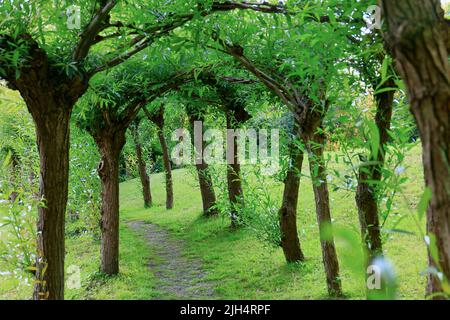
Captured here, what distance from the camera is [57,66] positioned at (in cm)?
344

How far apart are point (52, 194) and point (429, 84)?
3219mm

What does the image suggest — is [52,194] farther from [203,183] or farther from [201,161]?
[201,161]

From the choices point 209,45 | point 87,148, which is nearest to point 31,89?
point 209,45

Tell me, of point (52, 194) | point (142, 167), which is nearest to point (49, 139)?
point (52, 194)

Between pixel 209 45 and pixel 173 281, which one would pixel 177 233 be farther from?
pixel 209 45

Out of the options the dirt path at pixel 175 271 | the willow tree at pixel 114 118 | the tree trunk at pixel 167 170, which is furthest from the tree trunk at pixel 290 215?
the tree trunk at pixel 167 170

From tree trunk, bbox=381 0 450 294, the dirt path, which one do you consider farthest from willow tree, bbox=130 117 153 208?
tree trunk, bbox=381 0 450 294

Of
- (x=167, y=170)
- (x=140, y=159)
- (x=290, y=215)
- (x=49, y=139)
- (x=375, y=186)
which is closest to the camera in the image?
(x=375, y=186)

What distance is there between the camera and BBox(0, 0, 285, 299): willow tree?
3178 millimetres

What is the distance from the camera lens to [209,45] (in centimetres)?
404

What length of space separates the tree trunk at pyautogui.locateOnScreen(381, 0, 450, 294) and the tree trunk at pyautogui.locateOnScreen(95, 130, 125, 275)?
21.0 ft

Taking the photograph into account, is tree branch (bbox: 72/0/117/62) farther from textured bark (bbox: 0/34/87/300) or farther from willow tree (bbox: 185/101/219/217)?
willow tree (bbox: 185/101/219/217)

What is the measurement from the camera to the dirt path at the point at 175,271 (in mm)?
5918

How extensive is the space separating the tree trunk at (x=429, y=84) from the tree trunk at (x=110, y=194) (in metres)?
6.40
